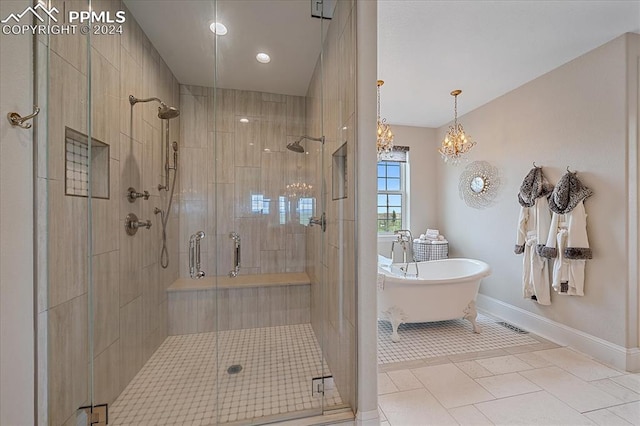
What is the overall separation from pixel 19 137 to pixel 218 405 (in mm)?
1692

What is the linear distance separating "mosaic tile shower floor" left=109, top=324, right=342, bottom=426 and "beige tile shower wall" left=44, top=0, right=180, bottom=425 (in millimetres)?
146

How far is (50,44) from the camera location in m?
1.26

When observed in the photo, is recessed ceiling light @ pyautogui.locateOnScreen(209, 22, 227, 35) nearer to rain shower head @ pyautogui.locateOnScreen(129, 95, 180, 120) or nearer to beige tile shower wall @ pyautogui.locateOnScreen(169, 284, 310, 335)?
rain shower head @ pyautogui.locateOnScreen(129, 95, 180, 120)

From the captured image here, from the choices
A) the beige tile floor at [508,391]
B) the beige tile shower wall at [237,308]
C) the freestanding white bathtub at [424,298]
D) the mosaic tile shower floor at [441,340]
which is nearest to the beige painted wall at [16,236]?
the beige tile shower wall at [237,308]

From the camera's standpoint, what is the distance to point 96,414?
4.66 ft

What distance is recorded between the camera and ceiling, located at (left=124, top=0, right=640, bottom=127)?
1923 millimetres

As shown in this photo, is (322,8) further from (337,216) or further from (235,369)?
(235,369)

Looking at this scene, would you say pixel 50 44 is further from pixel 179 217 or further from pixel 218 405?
pixel 218 405

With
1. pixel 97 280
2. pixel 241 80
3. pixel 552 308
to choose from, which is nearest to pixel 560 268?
pixel 552 308

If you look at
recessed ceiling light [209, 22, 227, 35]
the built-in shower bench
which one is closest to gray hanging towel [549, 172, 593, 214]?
the built-in shower bench

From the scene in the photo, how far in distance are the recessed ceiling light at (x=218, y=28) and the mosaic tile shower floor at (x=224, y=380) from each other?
2.44 m

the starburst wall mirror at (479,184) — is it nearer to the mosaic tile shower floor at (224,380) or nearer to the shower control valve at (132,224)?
the mosaic tile shower floor at (224,380)

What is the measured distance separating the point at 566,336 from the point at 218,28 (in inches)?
165

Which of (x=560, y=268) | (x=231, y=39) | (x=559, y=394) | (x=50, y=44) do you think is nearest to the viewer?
(x=50, y=44)
